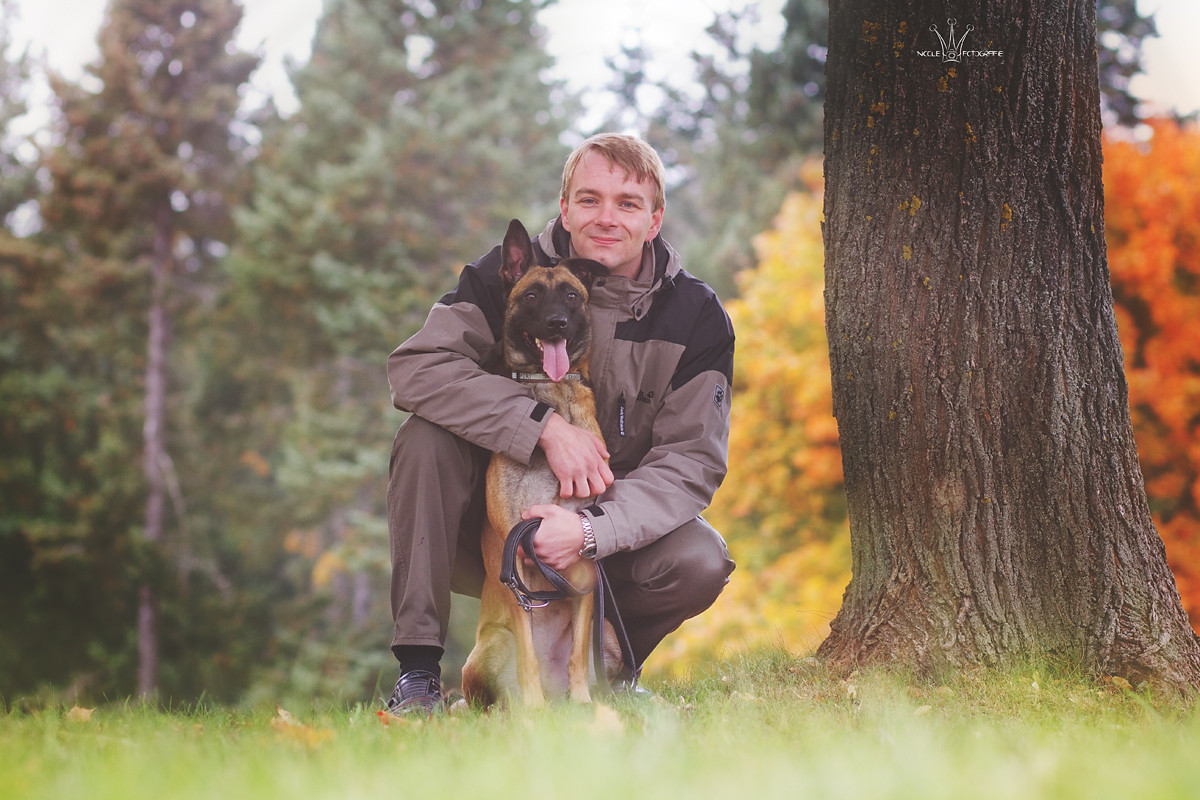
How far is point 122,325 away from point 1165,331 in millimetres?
17352

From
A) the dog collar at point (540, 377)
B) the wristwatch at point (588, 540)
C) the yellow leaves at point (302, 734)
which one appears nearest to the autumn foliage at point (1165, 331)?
the dog collar at point (540, 377)

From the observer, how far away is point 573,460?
329cm

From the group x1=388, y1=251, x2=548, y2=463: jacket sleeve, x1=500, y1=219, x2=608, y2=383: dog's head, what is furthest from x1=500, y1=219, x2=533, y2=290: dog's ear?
x1=388, y1=251, x2=548, y2=463: jacket sleeve

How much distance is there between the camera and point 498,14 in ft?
63.5

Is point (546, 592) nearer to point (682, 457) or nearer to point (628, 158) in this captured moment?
point (682, 457)

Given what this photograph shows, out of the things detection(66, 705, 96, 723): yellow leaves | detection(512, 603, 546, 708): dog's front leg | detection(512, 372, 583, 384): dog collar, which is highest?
detection(512, 372, 583, 384): dog collar

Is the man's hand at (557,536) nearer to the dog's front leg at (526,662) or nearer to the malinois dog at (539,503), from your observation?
the malinois dog at (539,503)

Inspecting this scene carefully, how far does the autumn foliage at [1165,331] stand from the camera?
9.18m

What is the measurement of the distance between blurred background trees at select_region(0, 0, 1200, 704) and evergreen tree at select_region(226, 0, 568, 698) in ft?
0.20

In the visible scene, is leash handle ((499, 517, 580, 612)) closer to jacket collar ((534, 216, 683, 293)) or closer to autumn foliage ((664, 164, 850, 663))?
jacket collar ((534, 216, 683, 293))

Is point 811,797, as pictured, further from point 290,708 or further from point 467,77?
point 467,77

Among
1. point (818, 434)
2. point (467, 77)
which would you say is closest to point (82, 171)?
point (467, 77)

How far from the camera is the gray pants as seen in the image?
328cm

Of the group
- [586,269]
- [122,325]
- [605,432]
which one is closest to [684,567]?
[605,432]
